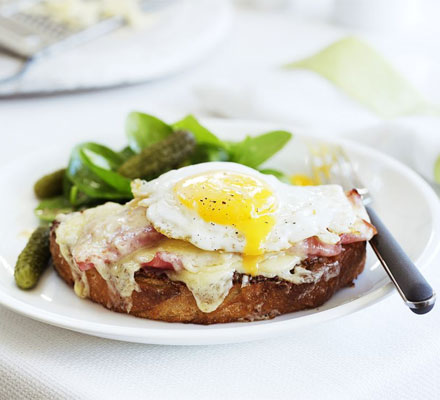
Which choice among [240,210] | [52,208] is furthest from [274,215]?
[52,208]

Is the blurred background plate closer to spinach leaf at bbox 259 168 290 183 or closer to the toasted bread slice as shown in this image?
spinach leaf at bbox 259 168 290 183

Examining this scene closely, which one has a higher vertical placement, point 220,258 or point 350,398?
point 220,258

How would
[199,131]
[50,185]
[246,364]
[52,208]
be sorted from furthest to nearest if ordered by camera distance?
[199,131]
[50,185]
[52,208]
[246,364]

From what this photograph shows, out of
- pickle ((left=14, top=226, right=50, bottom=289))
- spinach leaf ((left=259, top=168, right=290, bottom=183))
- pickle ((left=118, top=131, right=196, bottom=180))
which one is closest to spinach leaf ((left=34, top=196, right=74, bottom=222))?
pickle ((left=14, top=226, right=50, bottom=289))

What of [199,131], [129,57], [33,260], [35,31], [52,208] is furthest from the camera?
[35,31]

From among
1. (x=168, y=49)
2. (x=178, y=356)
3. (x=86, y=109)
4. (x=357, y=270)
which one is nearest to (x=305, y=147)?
(x=357, y=270)

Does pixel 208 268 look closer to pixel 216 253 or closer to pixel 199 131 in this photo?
pixel 216 253

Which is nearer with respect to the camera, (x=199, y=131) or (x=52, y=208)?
(x=52, y=208)

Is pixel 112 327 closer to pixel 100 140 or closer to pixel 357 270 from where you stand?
pixel 357 270
